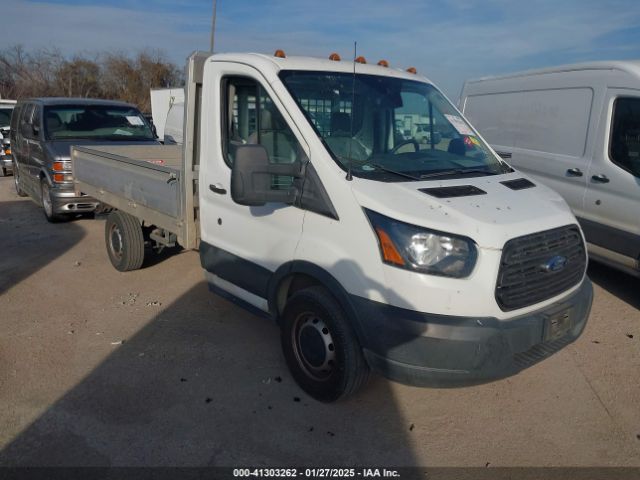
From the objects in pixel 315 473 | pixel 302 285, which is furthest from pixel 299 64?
pixel 315 473

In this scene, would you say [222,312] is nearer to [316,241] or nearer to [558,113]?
[316,241]

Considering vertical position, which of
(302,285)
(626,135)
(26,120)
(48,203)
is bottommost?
(48,203)

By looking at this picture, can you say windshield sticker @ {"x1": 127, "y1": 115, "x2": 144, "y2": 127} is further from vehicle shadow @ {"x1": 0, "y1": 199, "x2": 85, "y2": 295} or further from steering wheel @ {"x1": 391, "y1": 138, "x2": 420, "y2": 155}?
steering wheel @ {"x1": 391, "y1": 138, "x2": 420, "y2": 155}

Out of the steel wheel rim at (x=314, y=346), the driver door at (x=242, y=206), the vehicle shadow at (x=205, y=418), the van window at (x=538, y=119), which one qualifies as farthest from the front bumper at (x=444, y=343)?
the van window at (x=538, y=119)

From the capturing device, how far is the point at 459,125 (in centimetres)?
400

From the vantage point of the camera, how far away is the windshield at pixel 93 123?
8.04 m

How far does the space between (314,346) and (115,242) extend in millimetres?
3662

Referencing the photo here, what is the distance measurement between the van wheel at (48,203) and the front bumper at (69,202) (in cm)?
18

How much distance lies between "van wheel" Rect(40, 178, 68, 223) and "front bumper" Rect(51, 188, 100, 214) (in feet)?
0.61

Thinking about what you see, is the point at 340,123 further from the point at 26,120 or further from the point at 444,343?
the point at 26,120

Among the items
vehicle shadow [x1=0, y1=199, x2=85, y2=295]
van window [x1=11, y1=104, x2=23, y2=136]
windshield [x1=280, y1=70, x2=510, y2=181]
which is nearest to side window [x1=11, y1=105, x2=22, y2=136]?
van window [x1=11, y1=104, x2=23, y2=136]

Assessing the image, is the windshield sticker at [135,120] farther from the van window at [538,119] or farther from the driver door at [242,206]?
the van window at [538,119]

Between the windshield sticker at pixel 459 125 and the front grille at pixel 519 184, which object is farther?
the windshield sticker at pixel 459 125

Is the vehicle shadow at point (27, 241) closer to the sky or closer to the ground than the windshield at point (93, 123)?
closer to the ground
